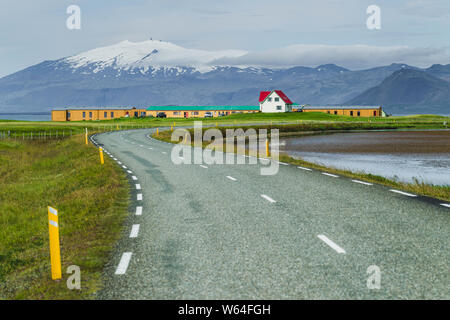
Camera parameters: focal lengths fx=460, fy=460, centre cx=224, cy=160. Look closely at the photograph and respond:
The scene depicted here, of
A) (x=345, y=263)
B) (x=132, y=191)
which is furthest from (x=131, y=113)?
(x=345, y=263)

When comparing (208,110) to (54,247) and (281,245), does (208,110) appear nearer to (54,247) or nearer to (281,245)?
(281,245)

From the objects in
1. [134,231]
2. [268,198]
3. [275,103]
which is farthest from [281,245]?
[275,103]

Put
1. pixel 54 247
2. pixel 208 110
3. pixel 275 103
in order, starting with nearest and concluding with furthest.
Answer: pixel 54 247 < pixel 275 103 < pixel 208 110

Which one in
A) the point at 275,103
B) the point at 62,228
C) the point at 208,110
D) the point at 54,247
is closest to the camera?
the point at 54,247

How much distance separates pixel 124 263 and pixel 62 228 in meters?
3.85

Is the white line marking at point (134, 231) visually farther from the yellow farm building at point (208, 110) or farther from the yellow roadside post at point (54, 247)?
the yellow farm building at point (208, 110)

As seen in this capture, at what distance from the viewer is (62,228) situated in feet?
33.9

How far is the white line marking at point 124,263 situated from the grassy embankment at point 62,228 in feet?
0.91

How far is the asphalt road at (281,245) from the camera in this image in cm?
595

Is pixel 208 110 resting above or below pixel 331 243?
above

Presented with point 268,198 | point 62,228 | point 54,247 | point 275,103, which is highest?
point 275,103

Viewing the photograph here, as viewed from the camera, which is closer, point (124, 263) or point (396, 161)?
point (124, 263)
